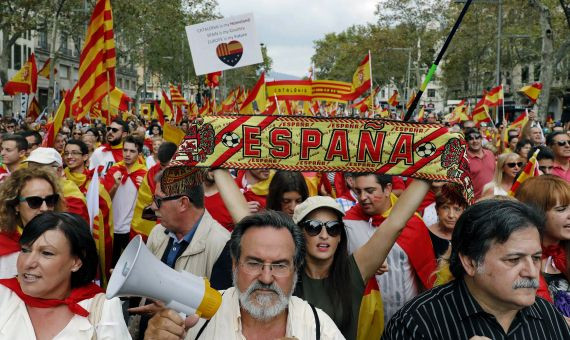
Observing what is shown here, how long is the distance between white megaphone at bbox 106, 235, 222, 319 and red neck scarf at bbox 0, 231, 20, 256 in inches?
64.1

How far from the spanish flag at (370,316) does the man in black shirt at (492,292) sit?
3.34 feet

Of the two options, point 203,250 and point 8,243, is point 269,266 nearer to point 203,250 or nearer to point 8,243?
point 203,250

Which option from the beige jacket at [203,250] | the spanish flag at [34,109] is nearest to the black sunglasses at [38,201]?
the beige jacket at [203,250]

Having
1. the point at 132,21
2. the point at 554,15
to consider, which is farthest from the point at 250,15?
the point at 554,15

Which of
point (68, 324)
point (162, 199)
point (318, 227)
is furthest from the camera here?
point (162, 199)

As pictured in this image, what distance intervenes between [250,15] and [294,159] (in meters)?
5.10

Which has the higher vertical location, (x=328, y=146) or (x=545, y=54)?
(x=545, y=54)

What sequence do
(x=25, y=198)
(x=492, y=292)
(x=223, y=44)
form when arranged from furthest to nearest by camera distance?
1. (x=223, y=44)
2. (x=25, y=198)
3. (x=492, y=292)

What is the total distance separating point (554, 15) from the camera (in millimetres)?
31266

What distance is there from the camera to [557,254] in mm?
3566

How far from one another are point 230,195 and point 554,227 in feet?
5.46

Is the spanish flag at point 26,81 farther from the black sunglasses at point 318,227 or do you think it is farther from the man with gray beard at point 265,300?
the man with gray beard at point 265,300

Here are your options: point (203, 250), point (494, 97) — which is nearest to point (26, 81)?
point (494, 97)

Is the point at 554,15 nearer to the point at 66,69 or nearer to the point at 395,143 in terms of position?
the point at 395,143
